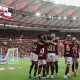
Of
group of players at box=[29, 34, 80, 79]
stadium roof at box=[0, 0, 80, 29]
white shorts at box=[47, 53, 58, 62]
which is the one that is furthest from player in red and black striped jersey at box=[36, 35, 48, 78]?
stadium roof at box=[0, 0, 80, 29]

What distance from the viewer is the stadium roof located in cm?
5828

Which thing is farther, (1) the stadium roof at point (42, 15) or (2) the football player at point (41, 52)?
(1) the stadium roof at point (42, 15)

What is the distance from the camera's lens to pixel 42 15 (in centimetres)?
6700

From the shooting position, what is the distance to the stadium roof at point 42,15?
5828cm

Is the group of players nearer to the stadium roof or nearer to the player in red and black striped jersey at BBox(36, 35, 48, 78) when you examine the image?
the player in red and black striped jersey at BBox(36, 35, 48, 78)

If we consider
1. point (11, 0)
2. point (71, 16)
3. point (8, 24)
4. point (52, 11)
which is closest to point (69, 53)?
point (8, 24)

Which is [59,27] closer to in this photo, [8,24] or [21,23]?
[21,23]

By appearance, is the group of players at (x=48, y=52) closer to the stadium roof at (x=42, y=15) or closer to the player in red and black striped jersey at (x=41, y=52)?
the player in red and black striped jersey at (x=41, y=52)

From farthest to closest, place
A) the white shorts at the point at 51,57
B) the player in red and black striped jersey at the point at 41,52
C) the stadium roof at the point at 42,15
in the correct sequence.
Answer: the stadium roof at the point at 42,15
the white shorts at the point at 51,57
the player in red and black striped jersey at the point at 41,52

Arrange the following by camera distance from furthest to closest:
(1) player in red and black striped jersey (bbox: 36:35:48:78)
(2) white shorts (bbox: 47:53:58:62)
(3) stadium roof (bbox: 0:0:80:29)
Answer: (3) stadium roof (bbox: 0:0:80:29), (2) white shorts (bbox: 47:53:58:62), (1) player in red and black striped jersey (bbox: 36:35:48:78)

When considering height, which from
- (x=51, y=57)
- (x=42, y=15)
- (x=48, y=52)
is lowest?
(x=51, y=57)

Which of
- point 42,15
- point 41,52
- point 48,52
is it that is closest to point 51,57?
point 48,52

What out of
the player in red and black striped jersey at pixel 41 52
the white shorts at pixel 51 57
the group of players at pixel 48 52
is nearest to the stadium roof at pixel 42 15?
the group of players at pixel 48 52

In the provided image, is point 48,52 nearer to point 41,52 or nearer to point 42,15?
point 41,52
